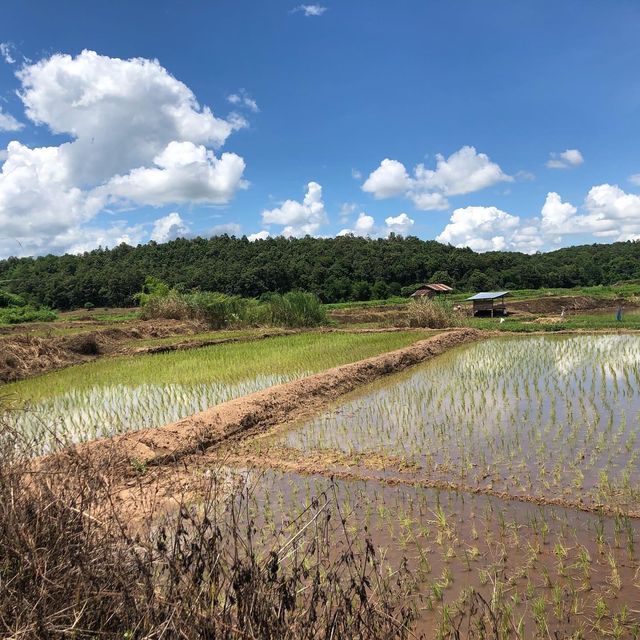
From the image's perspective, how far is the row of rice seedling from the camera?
7.46 m

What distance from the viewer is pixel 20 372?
40.4ft

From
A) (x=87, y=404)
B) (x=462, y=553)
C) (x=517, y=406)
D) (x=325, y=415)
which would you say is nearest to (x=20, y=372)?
(x=87, y=404)

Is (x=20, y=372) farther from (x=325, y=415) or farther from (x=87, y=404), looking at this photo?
(x=325, y=415)

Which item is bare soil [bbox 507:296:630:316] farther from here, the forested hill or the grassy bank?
the forested hill

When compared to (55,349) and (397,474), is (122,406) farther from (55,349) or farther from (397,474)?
(55,349)

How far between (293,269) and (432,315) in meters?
34.0

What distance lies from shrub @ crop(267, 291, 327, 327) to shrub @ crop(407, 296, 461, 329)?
4.34 metres

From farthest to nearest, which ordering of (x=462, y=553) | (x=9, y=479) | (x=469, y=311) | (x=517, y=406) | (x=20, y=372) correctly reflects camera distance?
(x=469, y=311)
(x=20, y=372)
(x=517, y=406)
(x=462, y=553)
(x=9, y=479)

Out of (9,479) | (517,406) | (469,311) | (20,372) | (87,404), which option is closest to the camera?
(9,479)

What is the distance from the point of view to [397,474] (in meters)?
5.12

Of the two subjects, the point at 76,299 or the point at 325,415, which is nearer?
the point at 325,415

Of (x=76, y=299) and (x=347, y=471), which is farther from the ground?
(x=76, y=299)

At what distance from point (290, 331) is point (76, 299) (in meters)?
35.7

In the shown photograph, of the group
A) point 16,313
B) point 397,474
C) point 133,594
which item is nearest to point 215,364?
point 397,474
